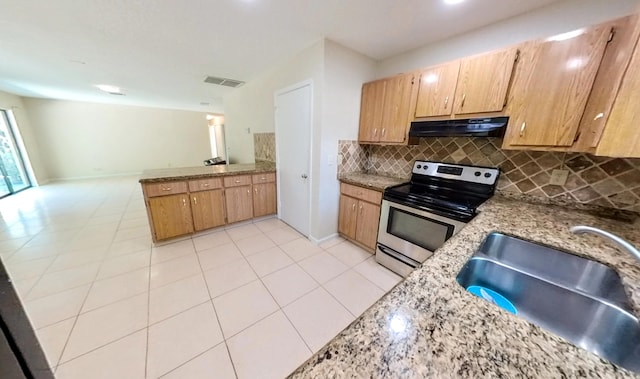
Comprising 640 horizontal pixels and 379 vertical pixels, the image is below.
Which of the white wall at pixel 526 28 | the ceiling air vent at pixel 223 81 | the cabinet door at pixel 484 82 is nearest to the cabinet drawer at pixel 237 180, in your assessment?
the ceiling air vent at pixel 223 81

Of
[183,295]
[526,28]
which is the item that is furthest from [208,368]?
[526,28]

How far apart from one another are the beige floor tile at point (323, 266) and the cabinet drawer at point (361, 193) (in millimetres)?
777

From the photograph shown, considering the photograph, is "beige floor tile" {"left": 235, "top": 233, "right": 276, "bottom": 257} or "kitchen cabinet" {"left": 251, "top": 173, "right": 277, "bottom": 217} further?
"kitchen cabinet" {"left": 251, "top": 173, "right": 277, "bottom": 217}

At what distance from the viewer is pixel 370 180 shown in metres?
2.50

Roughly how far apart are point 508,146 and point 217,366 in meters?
2.59

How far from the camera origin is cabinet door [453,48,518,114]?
163 cm

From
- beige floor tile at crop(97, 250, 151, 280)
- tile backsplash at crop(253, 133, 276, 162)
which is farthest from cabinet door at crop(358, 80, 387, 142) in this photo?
beige floor tile at crop(97, 250, 151, 280)

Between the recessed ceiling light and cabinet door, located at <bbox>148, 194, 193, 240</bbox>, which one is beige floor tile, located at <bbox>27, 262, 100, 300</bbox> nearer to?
cabinet door, located at <bbox>148, 194, 193, 240</bbox>

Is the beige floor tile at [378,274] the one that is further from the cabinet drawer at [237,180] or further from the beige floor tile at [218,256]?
the cabinet drawer at [237,180]

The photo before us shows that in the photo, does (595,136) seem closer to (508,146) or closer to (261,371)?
(508,146)

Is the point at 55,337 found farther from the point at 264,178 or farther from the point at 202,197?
the point at 264,178

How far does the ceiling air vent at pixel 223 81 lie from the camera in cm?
363

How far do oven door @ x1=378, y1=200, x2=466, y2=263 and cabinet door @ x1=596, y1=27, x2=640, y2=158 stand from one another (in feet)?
2.91

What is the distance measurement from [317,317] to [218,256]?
56.2 inches
